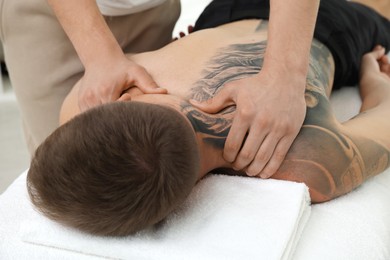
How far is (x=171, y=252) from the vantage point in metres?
0.96

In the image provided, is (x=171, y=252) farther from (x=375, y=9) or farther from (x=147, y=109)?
(x=375, y=9)

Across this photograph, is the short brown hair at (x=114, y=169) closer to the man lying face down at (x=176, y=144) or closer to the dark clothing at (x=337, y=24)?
the man lying face down at (x=176, y=144)

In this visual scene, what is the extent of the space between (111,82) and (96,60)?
0.09 metres

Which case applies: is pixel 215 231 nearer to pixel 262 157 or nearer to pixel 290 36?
pixel 262 157

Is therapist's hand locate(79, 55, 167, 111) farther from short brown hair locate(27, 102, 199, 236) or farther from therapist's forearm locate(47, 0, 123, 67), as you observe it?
short brown hair locate(27, 102, 199, 236)

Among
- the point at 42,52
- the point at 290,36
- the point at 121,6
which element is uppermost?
the point at 290,36

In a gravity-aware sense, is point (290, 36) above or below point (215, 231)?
above

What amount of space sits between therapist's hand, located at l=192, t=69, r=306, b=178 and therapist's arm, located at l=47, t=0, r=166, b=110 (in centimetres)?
19

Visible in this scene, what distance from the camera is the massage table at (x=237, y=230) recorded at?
958mm

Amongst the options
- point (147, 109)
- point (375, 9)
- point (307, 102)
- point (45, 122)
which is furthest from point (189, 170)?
point (375, 9)

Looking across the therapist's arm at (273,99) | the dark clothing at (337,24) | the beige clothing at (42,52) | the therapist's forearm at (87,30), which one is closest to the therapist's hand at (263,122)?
the therapist's arm at (273,99)

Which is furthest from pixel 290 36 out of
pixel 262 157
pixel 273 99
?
pixel 262 157

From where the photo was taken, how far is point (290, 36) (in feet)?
3.81

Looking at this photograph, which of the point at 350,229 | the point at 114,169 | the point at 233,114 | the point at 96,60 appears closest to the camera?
the point at 114,169
